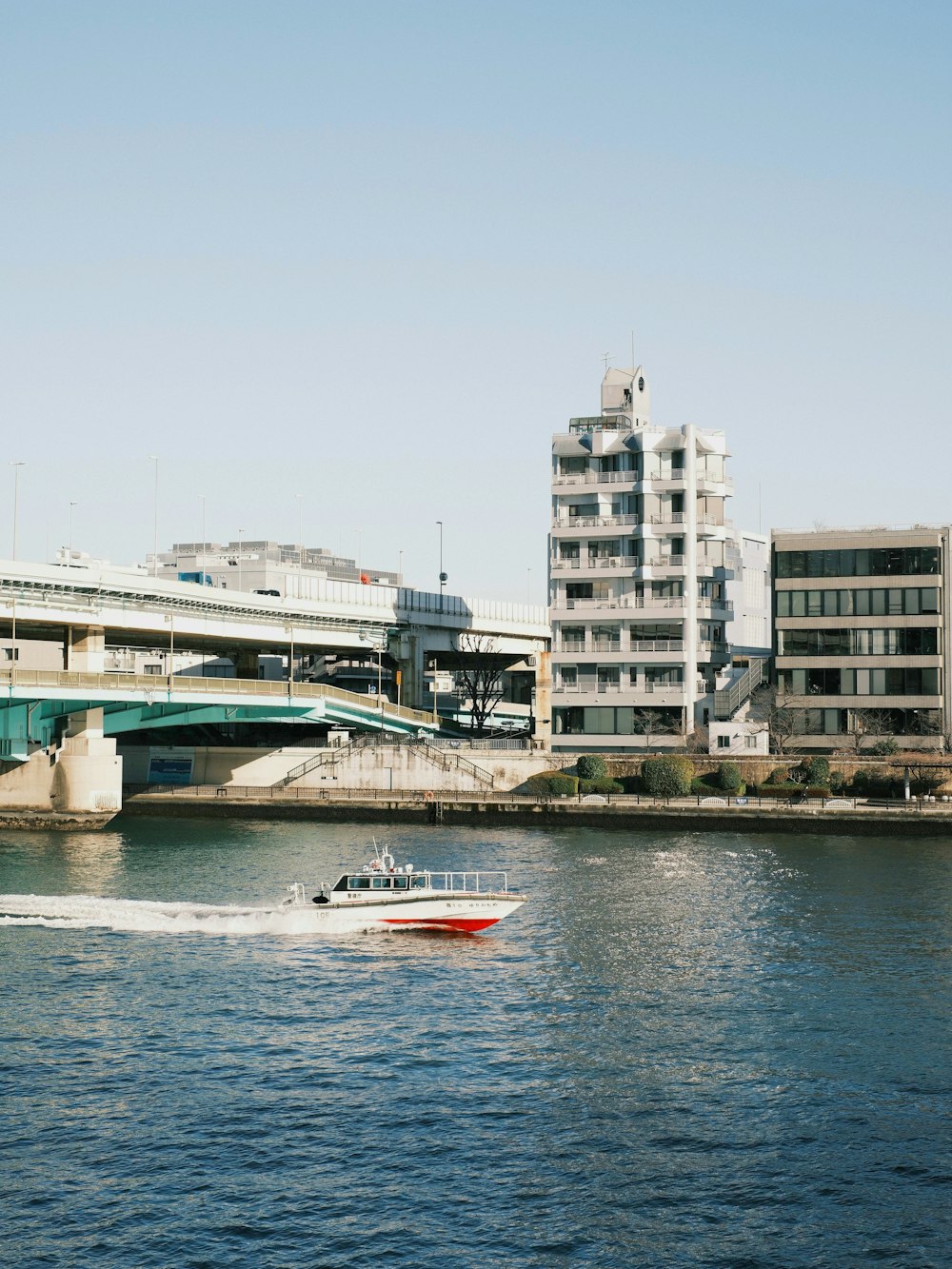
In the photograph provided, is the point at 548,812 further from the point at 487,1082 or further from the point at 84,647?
the point at 487,1082

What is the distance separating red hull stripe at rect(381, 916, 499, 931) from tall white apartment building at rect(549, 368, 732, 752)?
58.4 m

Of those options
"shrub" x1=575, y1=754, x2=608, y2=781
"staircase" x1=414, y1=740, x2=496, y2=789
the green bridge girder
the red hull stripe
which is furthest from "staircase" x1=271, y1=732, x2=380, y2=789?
the red hull stripe

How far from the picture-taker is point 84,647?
112 m

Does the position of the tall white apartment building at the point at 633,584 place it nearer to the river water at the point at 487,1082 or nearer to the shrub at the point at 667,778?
the shrub at the point at 667,778

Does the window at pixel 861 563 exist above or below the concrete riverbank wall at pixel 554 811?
above

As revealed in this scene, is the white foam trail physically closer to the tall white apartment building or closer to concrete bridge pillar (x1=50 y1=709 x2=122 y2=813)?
concrete bridge pillar (x1=50 y1=709 x2=122 y2=813)

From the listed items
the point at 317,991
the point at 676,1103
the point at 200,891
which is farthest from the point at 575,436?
the point at 676,1103

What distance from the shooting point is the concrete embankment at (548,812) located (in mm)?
100375

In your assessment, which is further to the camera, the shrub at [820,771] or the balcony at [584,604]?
the balcony at [584,604]

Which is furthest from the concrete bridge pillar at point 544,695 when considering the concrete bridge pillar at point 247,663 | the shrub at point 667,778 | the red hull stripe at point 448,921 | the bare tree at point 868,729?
the red hull stripe at point 448,921

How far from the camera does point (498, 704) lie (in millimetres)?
196625

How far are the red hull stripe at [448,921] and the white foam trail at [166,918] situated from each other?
4.34 feet

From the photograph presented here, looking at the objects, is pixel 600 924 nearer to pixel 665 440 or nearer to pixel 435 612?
pixel 665 440

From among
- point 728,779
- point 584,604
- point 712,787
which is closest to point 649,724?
point 584,604
